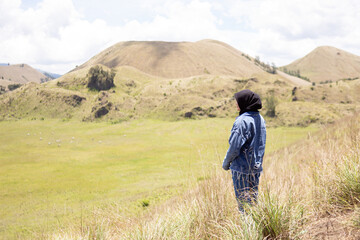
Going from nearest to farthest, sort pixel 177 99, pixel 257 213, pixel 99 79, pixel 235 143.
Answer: pixel 257 213
pixel 235 143
pixel 177 99
pixel 99 79

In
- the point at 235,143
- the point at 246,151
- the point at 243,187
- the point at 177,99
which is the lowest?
the point at 243,187

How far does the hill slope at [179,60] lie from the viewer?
4259 inches

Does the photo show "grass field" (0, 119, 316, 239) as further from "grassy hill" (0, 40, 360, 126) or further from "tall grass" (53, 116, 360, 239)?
"grassy hill" (0, 40, 360, 126)

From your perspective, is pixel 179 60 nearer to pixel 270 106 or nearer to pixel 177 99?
pixel 177 99

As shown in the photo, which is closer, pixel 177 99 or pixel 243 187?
pixel 243 187

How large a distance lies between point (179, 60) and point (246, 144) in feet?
381

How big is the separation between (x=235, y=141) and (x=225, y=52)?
140300mm

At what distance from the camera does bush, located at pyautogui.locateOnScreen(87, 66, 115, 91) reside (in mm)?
56688

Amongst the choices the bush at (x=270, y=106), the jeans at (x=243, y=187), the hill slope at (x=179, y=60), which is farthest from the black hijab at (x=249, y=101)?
the hill slope at (x=179, y=60)

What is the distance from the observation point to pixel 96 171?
17.4 meters

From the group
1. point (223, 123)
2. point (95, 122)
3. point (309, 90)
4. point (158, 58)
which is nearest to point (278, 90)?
point (309, 90)

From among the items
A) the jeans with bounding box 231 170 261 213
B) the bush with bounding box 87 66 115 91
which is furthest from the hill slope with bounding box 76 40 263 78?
the jeans with bounding box 231 170 261 213

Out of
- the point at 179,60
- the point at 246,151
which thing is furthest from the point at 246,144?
the point at 179,60

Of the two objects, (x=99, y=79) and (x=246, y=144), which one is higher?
(x=99, y=79)
